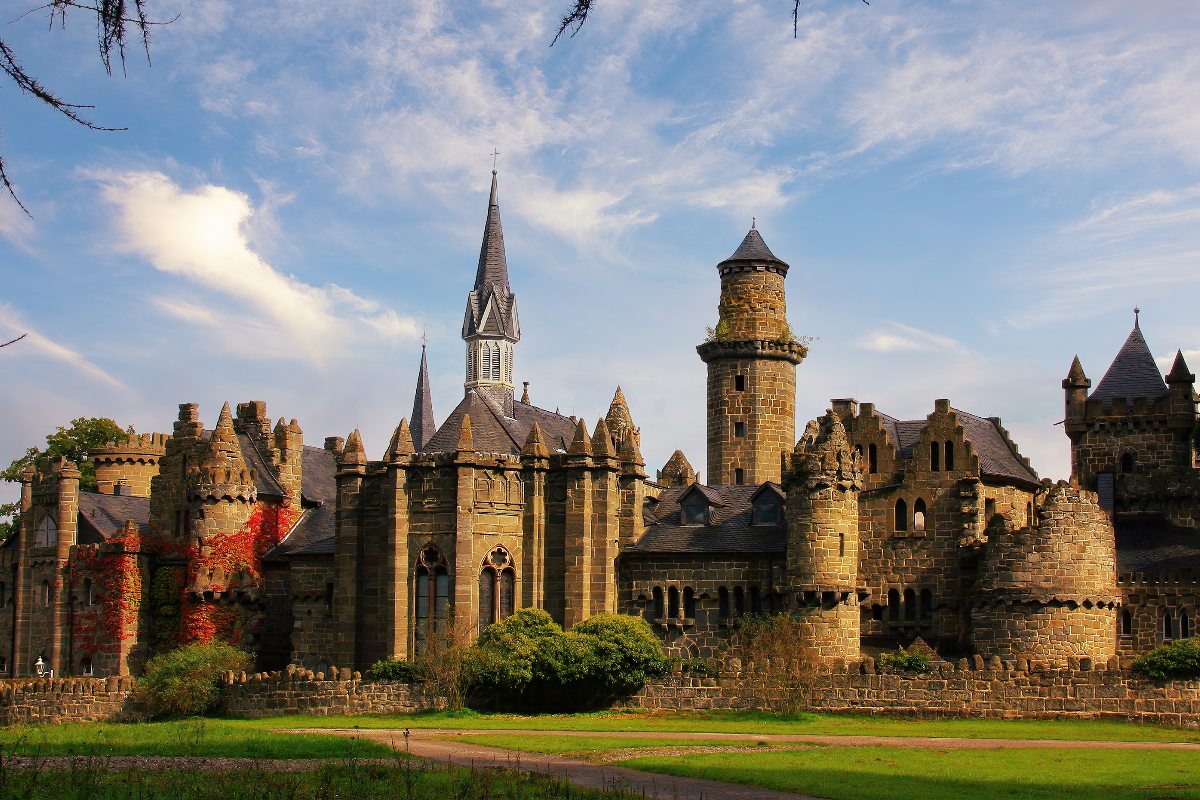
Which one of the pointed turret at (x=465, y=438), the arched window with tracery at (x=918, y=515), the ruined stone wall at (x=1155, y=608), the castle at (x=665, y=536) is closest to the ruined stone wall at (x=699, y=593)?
the castle at (x=665, y=536)

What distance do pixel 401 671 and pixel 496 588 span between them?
21.0 ft

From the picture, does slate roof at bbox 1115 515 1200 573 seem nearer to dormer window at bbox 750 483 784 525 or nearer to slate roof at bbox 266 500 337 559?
dormer window at bbox 750 483 784 525

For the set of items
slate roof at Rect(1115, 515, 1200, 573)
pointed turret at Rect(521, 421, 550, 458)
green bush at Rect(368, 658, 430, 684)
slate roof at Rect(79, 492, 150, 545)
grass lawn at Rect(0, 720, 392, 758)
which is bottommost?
grass lawn at Rect(0, 720, 392, 758)

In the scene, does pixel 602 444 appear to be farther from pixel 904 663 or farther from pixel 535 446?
pixel 904 663

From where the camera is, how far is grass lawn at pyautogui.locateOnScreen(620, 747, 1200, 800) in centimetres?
3347

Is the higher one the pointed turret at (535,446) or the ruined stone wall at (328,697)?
the pointed turret at (535,446)


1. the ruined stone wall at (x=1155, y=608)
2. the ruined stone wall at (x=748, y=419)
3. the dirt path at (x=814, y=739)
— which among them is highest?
the ruined stone wall at (x=748, y=419)

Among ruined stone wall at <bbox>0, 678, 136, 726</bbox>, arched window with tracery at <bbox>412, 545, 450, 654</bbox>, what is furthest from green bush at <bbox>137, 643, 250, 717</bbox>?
arched window with tracery at <bbox>412, 545, 450, 654</bbox>

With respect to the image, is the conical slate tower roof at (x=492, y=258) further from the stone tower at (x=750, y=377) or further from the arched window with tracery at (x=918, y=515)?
the arched window with tracery at (x=918, y=515)

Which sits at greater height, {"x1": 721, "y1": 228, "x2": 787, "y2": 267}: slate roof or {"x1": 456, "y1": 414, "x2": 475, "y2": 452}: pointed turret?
{"x1": 721, "y1": 228, "x2": 787, "y2": 267}: slate roof

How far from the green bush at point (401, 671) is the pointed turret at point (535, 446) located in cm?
1034

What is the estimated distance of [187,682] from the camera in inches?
2344

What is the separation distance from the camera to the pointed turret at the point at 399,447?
6500 cm

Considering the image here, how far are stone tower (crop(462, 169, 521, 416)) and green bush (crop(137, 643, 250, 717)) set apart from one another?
33.4 m
